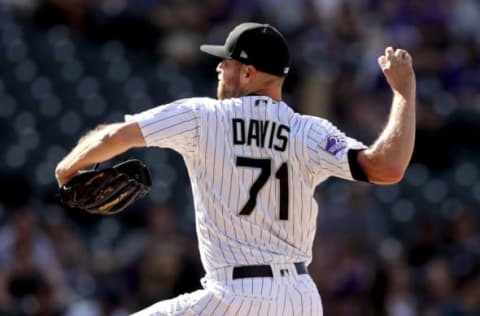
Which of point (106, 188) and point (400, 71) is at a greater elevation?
point (400, 71)

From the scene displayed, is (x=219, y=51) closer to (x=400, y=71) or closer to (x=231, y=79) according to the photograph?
(x=231, y=79)

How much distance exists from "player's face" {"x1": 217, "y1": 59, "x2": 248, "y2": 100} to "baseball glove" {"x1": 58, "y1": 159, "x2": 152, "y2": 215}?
1.52ft

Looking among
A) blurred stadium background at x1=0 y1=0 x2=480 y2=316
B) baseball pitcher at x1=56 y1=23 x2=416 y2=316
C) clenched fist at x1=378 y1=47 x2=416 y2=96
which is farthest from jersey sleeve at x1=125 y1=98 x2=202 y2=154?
blurred stadium background at x1=0 y1=0 x2=480 y2=316

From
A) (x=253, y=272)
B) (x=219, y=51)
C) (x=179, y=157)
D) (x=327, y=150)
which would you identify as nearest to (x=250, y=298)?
(x=253, y=272)

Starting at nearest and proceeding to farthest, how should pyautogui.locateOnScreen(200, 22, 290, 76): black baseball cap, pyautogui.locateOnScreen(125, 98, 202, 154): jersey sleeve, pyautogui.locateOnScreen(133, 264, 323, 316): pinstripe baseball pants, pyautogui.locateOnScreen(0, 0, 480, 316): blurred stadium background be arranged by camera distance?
pyautogui.locateOnScreen(125, 98, 202, 154): jersey sleeve < pyautogui.locateOnScreen(133, 264, 323, 316): pinstripe baseball pants < pyautogui.locateOnScreen(200, 22, 290, 76): black baseball cap < pyautogui.locateOnScreen(0, 0, 480, 316): blurred stadium background

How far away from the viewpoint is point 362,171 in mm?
5219

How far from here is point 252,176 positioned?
5332mm

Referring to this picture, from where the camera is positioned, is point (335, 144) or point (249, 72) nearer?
point (335, 144)

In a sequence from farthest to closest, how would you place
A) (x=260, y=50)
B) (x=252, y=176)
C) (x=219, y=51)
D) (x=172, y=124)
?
(x=219, y=51) < (x=260, y=50) < (x=252, y=176) < (x=172, y=124)

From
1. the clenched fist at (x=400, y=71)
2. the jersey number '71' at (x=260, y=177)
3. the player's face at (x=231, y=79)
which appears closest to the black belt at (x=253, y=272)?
the jersey number '71' at (x=260, y=177)

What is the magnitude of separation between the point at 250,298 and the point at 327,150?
65cm

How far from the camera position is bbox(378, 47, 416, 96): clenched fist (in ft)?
→ 17.2

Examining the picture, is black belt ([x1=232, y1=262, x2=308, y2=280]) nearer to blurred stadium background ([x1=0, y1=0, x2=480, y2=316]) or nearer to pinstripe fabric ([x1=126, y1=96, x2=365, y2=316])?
pinstripe fabric ([x1=126, y1=96, x2=365, y2=316])

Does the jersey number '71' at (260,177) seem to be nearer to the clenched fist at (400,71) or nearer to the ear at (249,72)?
the ear at (249,72)
